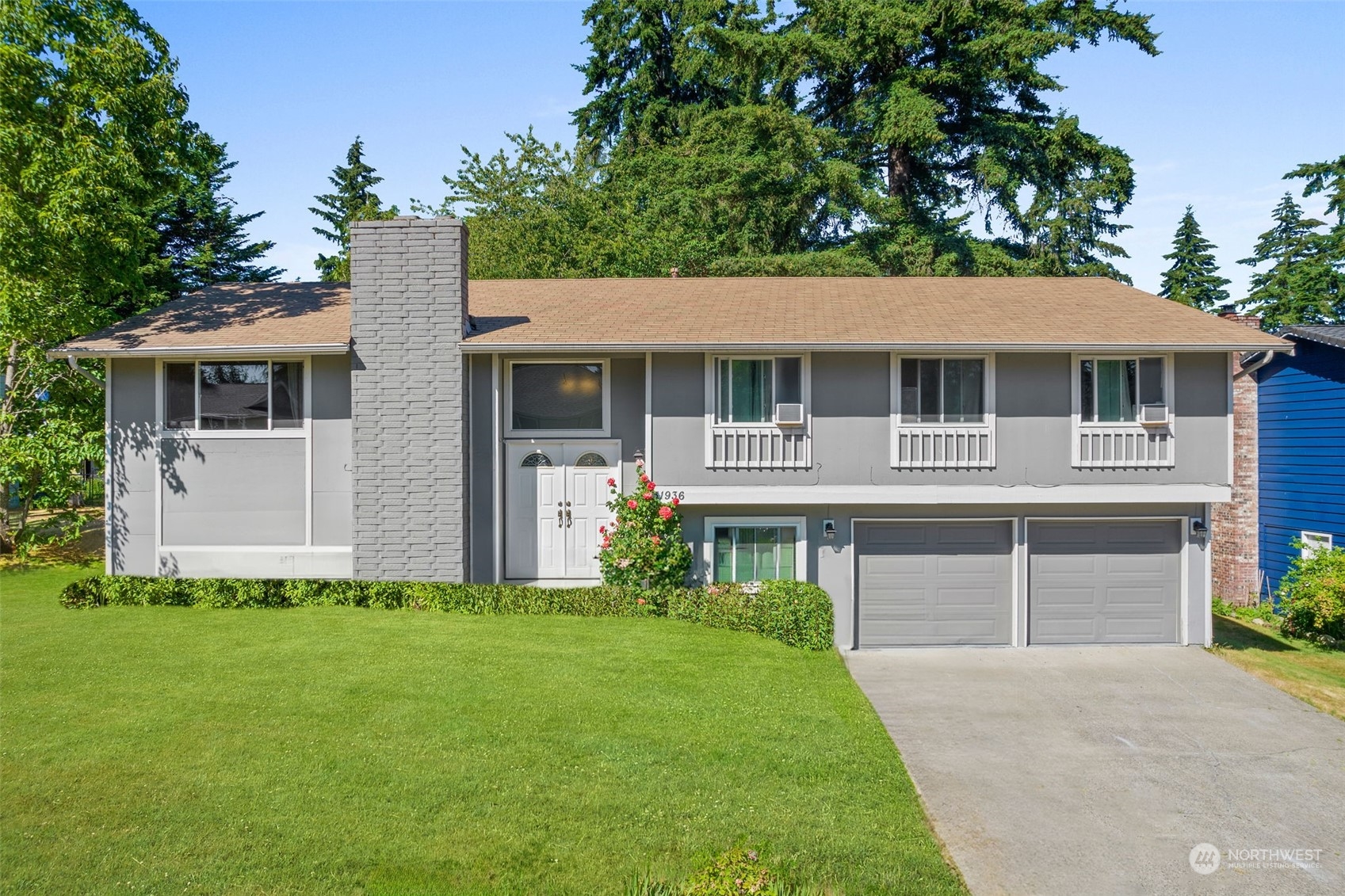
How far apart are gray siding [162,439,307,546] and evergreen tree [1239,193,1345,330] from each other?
37.2m

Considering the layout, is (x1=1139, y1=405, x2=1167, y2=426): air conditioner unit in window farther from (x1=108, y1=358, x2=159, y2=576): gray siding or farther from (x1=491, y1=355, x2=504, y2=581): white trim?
(x1=108, y1=358, x2=159, y2=576): gray siding

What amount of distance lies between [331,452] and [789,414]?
24.6ft

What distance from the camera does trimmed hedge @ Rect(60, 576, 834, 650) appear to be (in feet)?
38.3

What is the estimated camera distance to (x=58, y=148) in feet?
46.8

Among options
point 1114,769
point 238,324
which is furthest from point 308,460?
point 1114,769

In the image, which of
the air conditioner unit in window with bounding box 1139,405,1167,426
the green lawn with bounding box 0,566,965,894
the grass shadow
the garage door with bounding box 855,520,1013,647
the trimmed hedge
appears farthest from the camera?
the grass shadow

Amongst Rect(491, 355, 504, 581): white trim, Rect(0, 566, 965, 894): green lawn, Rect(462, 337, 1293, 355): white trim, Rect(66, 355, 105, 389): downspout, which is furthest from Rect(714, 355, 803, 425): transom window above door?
Rect(66, 355, 105, 389): downspout

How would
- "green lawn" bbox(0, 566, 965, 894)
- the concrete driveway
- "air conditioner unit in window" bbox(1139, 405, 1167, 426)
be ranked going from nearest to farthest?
"green lawn" bbox(0, 566, 965, 894) < the concrete driveway < "air conditioner unit in window" bbox(1139, 405, 1167, 426)

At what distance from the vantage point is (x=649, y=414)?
12.5m

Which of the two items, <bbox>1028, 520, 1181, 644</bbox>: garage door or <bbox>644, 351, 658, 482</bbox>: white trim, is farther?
<bbox>1028, 520, 1181, 644</bbox>: garage door

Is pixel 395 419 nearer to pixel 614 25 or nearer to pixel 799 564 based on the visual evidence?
pixel 799 564

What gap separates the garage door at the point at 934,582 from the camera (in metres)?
12.9

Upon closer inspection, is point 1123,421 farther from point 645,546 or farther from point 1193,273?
point 1193,273

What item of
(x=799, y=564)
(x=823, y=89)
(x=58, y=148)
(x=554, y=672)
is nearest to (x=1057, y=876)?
(x=554, y=672)
